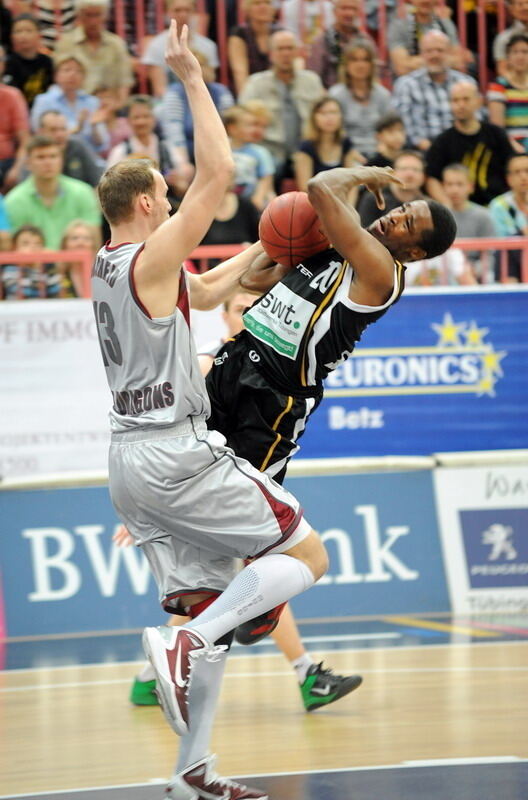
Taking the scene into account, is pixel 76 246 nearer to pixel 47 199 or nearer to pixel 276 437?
pixel 47 199

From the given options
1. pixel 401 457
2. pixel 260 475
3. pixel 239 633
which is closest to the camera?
pixel 260 475

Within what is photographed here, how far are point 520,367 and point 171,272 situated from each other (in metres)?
6.08

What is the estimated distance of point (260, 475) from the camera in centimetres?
482

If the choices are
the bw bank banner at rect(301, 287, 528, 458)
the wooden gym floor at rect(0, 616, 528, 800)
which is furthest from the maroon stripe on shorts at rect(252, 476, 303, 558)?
the bw bank banner at rect(301, 287, 528, 458)

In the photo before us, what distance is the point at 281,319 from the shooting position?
5219mm

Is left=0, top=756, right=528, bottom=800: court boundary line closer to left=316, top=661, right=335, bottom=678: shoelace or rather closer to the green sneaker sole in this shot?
the green sneaker sole

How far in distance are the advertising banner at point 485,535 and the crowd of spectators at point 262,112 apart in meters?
1.70

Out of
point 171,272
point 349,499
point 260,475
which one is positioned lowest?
point 349,499

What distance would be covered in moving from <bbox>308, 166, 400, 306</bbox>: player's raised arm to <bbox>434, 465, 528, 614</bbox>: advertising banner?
4.50 metres

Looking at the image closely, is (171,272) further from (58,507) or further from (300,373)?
(58,507)

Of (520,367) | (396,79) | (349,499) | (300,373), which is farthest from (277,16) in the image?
(300,373)

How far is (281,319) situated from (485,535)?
452 centimetres

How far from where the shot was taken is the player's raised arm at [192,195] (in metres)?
4.45

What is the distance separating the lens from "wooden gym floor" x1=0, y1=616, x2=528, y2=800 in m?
5.02
